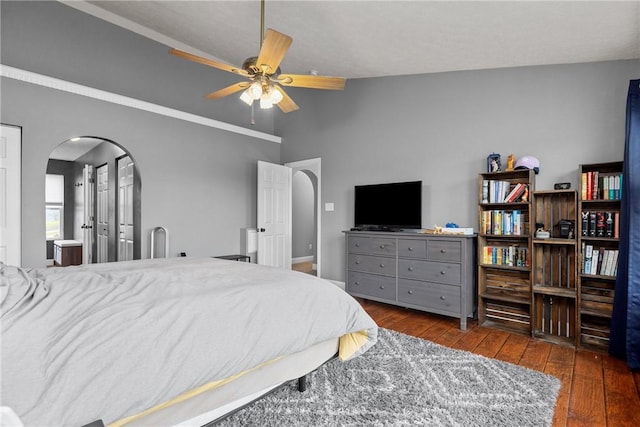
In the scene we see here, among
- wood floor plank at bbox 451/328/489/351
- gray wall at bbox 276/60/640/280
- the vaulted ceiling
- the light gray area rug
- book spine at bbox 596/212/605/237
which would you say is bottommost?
wood floor plank at bbox 451/328/489/351

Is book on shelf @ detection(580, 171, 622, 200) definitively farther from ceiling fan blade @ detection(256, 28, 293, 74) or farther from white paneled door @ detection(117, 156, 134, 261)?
white paneled door @ detection(117, 156, 134, 261)

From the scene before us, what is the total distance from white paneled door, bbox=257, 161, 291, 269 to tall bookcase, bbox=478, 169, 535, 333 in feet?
9.74

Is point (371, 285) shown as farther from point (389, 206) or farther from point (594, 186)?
point (594, 186)


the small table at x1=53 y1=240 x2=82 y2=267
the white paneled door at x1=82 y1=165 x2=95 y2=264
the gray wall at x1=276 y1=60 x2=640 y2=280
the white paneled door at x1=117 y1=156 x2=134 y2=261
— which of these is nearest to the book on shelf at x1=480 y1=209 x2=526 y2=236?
the gray wall at x1=276 y1=60 x2=640 y2=280

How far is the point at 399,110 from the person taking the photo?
414cm

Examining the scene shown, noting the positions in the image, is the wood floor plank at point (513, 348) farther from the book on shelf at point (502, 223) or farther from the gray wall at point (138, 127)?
the gray wall at point (138, 127)

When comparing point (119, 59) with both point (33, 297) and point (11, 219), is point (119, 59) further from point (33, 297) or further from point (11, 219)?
point (33, 297)

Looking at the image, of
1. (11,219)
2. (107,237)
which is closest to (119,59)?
(11,219)

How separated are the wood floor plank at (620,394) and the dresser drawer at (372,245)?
6.43ft

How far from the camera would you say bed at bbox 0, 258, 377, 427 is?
38.2 inches

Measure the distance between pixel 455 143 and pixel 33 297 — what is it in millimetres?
3777

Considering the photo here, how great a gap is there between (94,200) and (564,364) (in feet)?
24.0

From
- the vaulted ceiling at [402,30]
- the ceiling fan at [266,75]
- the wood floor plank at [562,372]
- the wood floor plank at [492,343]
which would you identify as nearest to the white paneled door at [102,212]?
the vaulted ceiling at [402,30]

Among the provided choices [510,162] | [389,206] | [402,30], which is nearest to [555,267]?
[510,162]
